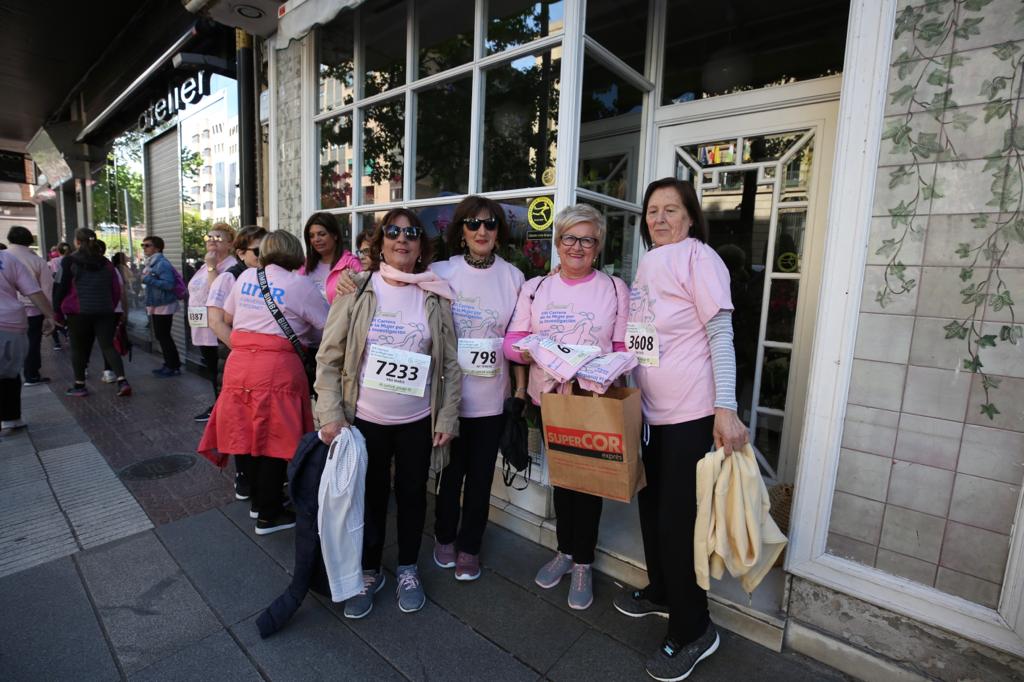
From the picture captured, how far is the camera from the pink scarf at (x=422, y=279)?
2297mm

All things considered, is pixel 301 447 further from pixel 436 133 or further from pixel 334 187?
pixel 334 187

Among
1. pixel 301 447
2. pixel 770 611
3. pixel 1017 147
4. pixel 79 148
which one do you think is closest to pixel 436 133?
pixel 301 447

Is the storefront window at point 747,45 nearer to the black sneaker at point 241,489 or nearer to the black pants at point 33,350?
the black sneaker at point 241,489

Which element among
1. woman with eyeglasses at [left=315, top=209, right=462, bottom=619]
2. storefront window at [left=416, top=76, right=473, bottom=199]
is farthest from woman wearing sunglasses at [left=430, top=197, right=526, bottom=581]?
storefront window at [left=416, top=76, right=473, bottom=199]

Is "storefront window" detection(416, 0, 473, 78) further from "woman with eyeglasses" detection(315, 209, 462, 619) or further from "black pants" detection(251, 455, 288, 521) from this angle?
"black pants" detection(251, 455, 288, 521)

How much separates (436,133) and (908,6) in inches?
117

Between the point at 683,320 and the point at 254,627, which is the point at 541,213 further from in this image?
the point at 254,627

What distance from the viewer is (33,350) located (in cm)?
664

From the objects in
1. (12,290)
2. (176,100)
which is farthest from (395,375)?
(176,100)

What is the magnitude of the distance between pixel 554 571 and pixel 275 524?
5.79ft

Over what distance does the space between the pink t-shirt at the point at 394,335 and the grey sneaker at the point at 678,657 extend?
4.86 feet

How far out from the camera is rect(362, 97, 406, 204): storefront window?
4.15 meters

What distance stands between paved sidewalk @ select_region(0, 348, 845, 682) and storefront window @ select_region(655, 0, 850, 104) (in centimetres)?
313

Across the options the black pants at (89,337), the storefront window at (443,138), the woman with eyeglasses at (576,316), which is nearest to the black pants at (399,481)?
the woman with eyeglasses at (576,316)
